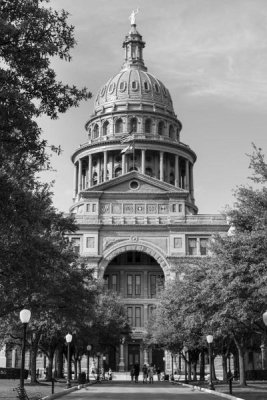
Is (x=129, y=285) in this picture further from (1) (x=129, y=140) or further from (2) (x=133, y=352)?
(1) (x=129, y=140)

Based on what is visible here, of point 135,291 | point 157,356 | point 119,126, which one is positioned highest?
point 119,126

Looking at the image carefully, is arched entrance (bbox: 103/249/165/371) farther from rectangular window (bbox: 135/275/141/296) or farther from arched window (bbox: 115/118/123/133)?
arched window (bbox: 115/118/123/133)

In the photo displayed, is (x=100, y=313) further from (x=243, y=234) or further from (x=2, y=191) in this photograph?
(x=2, y=191)

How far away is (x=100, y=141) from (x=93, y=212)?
95.4ft

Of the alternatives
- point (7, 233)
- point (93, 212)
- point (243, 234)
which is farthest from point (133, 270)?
point (7, 233)

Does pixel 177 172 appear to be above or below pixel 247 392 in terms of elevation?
above

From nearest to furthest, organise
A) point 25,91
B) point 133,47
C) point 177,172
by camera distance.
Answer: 1. point 25,91
2. point 177,172
3. point 133,47

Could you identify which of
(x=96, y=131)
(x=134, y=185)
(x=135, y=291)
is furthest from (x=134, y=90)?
(x=135, y=291)

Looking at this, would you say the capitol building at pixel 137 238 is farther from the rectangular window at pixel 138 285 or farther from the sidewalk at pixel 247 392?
the sidewalk at pixel 247 392

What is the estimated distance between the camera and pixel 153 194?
98688 mm

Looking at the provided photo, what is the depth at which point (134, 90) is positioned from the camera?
132125mm

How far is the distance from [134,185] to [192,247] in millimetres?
13856

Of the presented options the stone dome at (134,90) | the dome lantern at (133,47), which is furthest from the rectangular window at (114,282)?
the dome lantern at (133,47)

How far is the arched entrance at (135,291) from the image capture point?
96.7 meters
